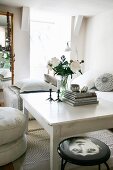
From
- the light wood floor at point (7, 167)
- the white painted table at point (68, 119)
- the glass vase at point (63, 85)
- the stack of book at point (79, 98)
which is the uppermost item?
the glass vase at point (63, 85)

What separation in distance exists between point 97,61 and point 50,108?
107 inches

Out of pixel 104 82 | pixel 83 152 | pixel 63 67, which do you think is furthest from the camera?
pixel 104 82

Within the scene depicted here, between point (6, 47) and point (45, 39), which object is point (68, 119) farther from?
point (45, 39)

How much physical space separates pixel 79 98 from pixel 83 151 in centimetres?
69

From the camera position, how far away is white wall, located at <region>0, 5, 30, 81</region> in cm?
388

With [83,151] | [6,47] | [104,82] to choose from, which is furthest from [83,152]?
[6,47]

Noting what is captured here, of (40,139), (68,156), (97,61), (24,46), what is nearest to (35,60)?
(24,46)

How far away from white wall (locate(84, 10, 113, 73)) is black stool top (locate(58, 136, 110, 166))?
8.59 feet

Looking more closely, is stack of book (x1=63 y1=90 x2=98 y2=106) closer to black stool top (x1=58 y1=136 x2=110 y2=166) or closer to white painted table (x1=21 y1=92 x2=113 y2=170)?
white painted table (x1=21 y1=92 x2=113 y2=170)

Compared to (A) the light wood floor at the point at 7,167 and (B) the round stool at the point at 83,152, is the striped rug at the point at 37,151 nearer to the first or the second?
(A) the light wood floor at the point at 7,167

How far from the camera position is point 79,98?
2.01 meters

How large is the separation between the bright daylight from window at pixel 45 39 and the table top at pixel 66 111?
8.96 ft

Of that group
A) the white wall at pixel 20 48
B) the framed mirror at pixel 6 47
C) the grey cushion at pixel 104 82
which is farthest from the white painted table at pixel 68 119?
the white wall at pixel 20 48

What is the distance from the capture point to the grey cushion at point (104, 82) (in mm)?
3278
